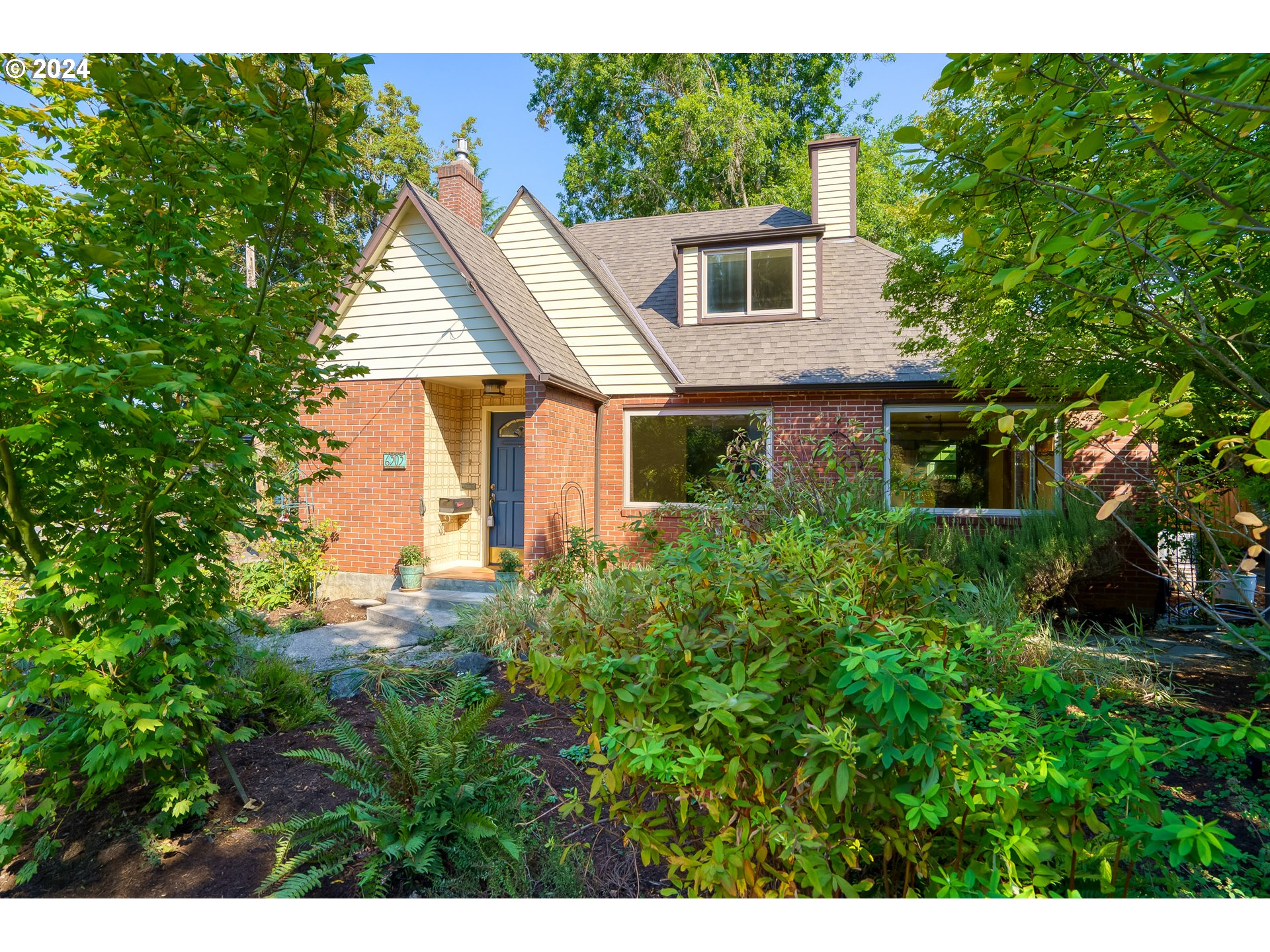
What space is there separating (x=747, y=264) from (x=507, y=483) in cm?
561

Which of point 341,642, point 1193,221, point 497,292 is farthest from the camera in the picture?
point 497,292

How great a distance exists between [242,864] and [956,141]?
444 centimetres

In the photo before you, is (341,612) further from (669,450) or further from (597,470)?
(669,450)

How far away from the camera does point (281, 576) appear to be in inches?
326

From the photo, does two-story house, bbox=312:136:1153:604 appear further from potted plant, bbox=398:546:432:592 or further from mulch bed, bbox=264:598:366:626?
mulch bed, bbox=264:598:366:626

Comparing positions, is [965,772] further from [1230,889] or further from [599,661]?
[1230,889]

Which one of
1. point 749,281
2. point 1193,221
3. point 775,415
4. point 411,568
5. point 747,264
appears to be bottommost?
point 411,568

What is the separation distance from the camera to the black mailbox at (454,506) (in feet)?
31.0

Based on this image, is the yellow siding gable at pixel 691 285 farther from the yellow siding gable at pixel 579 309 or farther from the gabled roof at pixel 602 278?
the yellow siding gable at pixel 579 309

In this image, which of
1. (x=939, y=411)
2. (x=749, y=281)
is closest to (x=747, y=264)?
(x=749, y=281)

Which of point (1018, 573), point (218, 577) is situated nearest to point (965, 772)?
point (218, 577)

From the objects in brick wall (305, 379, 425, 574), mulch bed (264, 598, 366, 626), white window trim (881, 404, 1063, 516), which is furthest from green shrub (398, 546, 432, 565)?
white window trim (881, 404, 1063, 516)

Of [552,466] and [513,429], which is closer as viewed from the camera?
[552,466]

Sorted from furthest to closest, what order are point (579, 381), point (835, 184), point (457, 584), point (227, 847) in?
point (835, 184) < point (579, 381) < point (457, 584) < point (227, 847)
